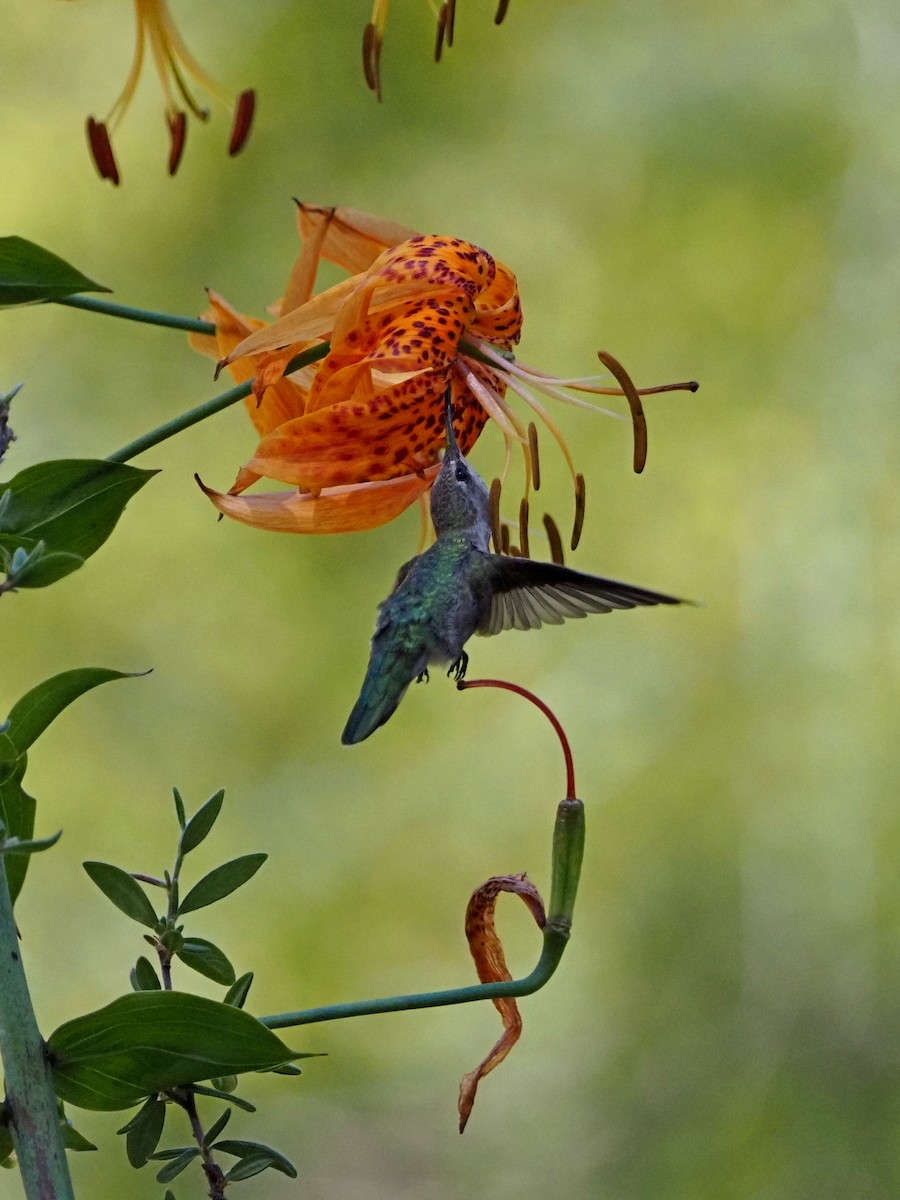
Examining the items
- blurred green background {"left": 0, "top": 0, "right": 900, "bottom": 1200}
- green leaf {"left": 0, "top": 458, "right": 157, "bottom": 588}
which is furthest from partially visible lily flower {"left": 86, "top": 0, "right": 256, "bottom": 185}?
blurred green background {"left": 0, "top": 0, "right": 900, "bottom": 1200}

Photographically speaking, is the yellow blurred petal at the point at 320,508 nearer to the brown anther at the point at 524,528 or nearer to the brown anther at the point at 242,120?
the brown anther at the point at 524,528

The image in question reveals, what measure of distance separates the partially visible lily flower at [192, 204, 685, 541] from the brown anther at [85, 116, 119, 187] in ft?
0.33

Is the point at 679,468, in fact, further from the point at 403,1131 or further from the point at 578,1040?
the point at 403,1131

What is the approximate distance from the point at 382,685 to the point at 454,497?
118mm

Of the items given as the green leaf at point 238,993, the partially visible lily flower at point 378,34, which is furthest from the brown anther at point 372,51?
the green leaf at point 238,993

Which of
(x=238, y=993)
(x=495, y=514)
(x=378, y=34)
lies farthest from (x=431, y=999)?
(x=378, y=34)

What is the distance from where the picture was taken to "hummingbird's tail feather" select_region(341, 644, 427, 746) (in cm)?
76

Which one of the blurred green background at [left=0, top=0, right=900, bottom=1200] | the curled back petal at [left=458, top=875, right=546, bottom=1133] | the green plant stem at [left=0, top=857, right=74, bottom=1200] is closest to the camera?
the green plant stem at [left=0, top=857, right=74, bottom=1200]

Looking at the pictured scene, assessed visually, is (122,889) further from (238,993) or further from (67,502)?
(67,502)

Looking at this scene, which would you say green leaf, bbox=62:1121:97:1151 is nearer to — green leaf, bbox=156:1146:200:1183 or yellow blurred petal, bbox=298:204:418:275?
green leaf, bbox=156:1146:200:1183

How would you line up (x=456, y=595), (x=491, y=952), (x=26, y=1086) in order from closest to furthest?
(x=26, y=1086) → (x=491, y=952) → (x=456, y=595)

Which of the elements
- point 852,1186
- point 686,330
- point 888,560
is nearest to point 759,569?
point 888,560

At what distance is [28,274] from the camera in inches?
24.7

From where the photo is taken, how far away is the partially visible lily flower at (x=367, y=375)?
0.77 metres
